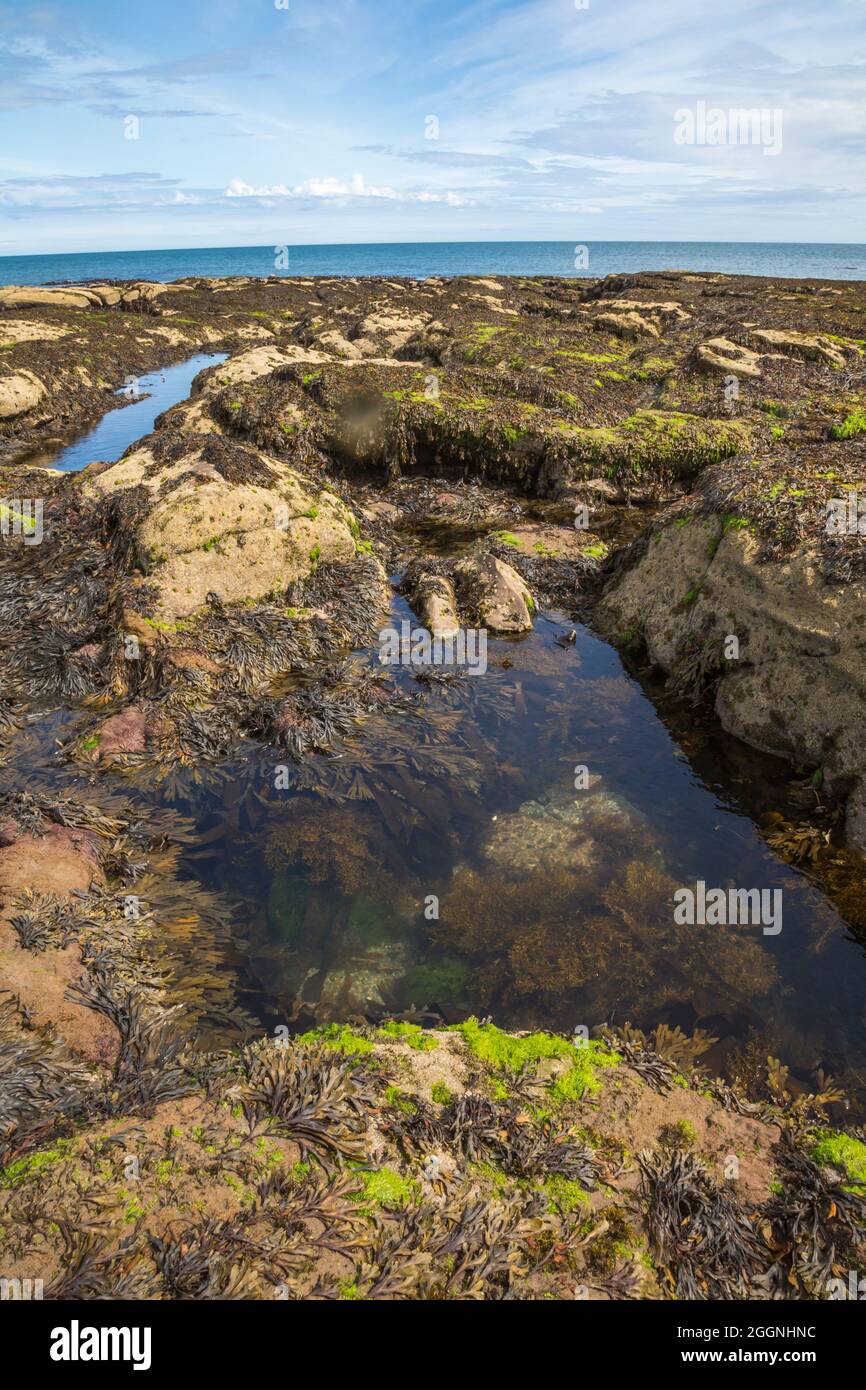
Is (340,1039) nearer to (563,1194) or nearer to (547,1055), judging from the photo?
(547,1055)

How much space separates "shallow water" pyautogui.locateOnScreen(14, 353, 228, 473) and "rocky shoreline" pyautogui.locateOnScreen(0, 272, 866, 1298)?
5.19 ft

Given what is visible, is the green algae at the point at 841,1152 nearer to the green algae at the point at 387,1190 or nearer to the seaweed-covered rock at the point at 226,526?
the green algae at the point at 387,1190

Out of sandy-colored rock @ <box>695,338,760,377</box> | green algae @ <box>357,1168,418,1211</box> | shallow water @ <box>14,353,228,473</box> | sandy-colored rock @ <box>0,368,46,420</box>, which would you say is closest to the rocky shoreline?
green algae @ <box>357,1168,418,1211</box>

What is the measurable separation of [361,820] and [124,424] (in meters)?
23.0

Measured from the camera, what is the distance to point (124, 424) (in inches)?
967

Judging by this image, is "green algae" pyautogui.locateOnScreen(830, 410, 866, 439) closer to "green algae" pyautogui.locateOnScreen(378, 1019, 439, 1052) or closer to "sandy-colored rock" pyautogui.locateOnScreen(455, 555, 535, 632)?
"sandy-colored rock" pyautogui.locateOnScreen(455, 555, 535, 632)

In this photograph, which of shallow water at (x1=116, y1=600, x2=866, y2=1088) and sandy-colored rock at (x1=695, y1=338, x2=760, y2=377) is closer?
shallow water at (x1=116, y1=600, x2=866, y2=1088)

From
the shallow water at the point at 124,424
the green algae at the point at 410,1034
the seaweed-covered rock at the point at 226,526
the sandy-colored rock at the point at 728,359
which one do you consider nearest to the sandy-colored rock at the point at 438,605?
the seaweed-covered rock at the point at 226,526

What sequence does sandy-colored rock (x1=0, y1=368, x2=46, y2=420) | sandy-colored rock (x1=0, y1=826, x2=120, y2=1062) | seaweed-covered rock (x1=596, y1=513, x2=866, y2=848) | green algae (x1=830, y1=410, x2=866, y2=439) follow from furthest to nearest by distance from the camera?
sandy-colored rock (x1=0, y1=368, x2=46, y2=420) → green algae (x1=830, y1=410, x2=866, y2=439) → seaweed-covered rock (x1=596, y1=513, x2=866, y2=848) → sandy-colored rock (x1=0, y1=826, x2=120, y2=1062)

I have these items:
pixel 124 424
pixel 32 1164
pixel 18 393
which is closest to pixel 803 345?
pixel 124 424

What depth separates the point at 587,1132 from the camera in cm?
451

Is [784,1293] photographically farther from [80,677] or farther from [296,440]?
[296,440]

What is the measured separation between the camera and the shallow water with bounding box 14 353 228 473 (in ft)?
68.6
